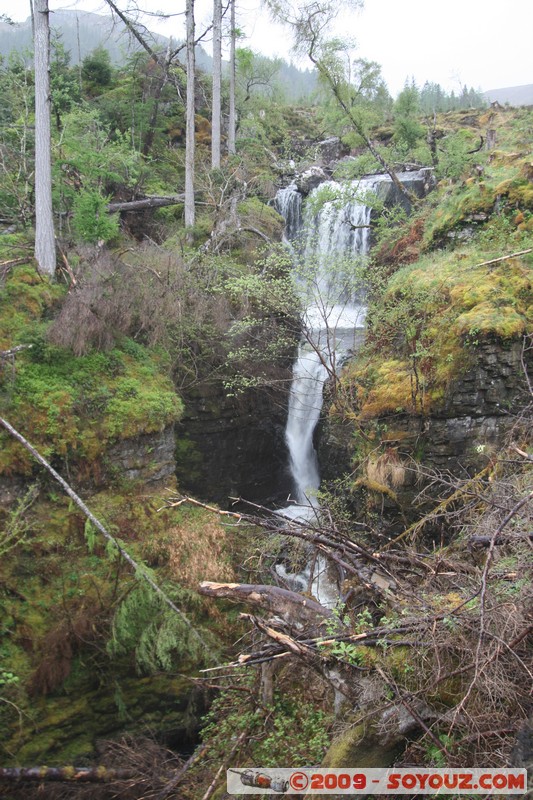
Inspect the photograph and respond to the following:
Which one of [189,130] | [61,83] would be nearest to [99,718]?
[189,130]

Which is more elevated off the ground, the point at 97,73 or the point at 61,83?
the point at 97,73

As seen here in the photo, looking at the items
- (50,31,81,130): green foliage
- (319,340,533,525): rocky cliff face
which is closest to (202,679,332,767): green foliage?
(319,340,533,525): rocky cliff face

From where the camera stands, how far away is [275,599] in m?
4.49

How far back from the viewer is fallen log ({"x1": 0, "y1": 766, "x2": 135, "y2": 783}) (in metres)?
5.54

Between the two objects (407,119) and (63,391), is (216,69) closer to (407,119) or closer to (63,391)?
(407,119)

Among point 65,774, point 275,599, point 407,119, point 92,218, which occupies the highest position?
point 407,119

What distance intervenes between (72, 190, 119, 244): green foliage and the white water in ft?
13.9

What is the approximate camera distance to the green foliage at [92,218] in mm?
10125

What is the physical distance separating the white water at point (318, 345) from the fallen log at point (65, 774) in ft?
13.7

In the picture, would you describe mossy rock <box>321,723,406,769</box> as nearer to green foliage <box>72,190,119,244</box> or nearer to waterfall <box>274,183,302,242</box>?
green foliage <box>72,190,119,244</box>

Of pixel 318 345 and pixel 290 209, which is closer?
pixel 318 345

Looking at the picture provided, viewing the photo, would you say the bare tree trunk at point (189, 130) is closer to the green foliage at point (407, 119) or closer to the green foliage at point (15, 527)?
the green foliage at point (407, 119)

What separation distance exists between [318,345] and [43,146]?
6.92 metres

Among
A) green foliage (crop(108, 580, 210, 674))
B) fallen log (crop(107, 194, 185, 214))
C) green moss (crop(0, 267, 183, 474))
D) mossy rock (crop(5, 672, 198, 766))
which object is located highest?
fallen log (crop(107, 194, 185, 214))
